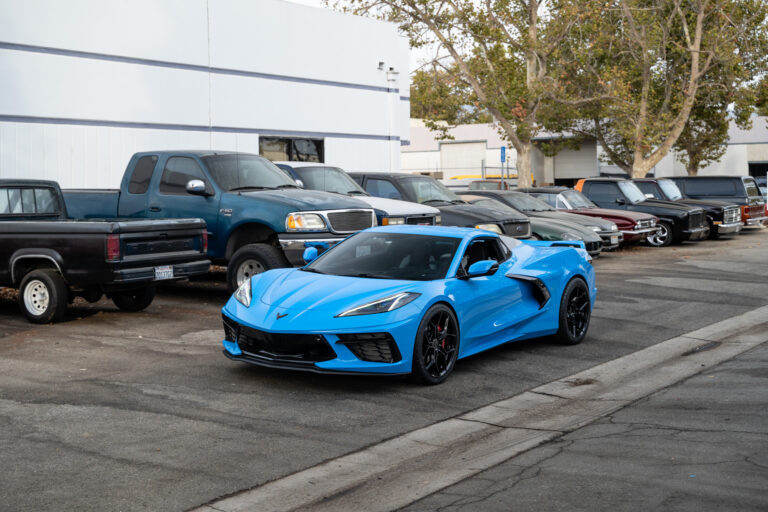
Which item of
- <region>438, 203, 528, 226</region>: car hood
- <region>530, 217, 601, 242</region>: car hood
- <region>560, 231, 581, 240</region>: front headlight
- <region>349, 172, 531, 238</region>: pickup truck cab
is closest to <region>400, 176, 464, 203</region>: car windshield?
<region>349, 172, 531, 238</region>: pickup truck cab

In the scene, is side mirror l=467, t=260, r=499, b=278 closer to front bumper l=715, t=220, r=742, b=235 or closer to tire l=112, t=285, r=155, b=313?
tire l=112, t=285, r=155, b=313

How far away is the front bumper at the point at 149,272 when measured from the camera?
35.4ft

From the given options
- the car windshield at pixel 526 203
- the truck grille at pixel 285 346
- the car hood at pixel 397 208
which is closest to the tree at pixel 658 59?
the car windshield at pixel 526 203

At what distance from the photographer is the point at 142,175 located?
45.3ft

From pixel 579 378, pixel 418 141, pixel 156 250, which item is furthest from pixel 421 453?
pixel 418 141

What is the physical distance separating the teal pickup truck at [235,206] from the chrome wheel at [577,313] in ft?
10.7

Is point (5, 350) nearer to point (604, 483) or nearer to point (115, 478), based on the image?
point (115, 478)

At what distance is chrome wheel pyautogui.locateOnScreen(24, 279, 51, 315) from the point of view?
11234 mm

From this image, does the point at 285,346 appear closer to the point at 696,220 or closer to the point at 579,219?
the point at 579,219

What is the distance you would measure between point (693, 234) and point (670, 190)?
3.92 meters

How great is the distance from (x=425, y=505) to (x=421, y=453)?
3.48 ft

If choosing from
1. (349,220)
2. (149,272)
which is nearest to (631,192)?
(349,220)

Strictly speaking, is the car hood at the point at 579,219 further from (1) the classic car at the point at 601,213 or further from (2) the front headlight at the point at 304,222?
(2) the front headlight at the point at 304,222

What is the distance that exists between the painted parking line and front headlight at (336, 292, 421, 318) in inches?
43.3
